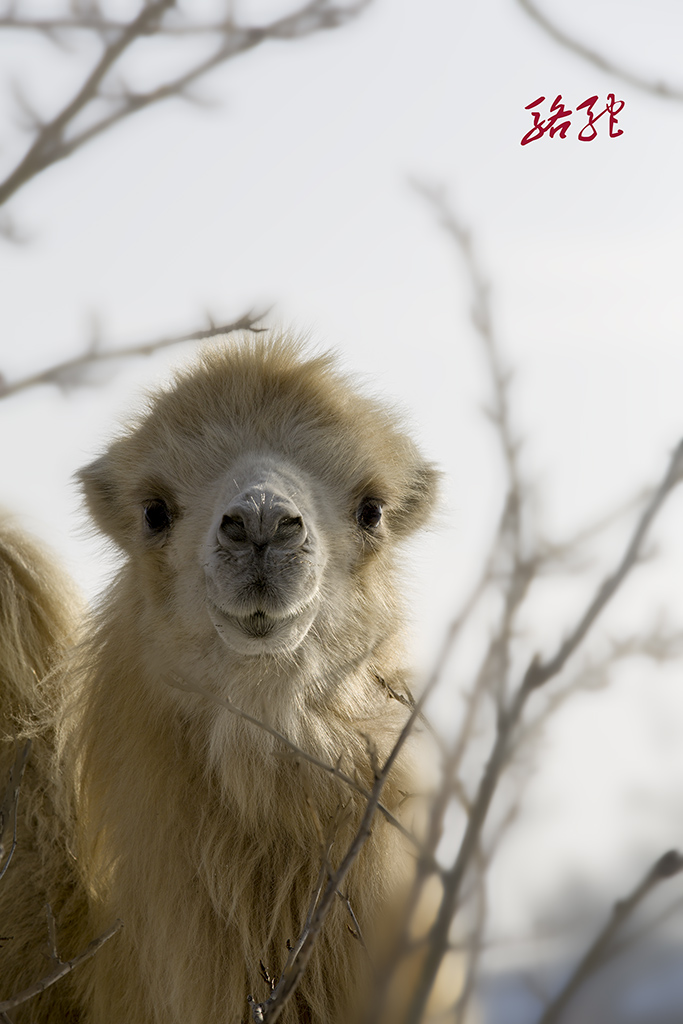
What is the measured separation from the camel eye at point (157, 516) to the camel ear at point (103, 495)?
0.42 metres

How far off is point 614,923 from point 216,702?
1763 millimetres

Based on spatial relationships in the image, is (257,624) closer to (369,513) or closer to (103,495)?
(369,513)

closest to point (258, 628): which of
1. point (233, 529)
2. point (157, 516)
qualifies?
point (233, 529)

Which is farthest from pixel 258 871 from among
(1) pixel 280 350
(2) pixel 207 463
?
(1) pixel 280 350

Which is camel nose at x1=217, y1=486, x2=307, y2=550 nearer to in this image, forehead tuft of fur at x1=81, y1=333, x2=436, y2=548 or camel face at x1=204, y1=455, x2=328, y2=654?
camel face at x1=204, y1=455, x2=328, y2=654

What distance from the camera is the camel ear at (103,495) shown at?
3.87m

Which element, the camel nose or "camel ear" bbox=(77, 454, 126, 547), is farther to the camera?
"camel ear" bbox=(77, 454, 126, 547)

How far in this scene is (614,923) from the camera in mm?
960

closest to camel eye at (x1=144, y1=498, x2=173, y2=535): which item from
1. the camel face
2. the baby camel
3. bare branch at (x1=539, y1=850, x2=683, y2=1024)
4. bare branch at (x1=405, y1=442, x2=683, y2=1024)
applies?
the baby camel

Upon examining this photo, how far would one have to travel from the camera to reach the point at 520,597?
3.23ft

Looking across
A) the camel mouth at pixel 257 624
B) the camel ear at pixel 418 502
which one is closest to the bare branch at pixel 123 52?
the camel mouth at pixel 257 624

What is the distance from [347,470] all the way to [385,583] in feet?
1.36

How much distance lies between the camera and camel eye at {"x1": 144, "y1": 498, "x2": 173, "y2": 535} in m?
3.43

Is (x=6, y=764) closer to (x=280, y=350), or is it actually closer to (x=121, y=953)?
(x=121, y=953)
